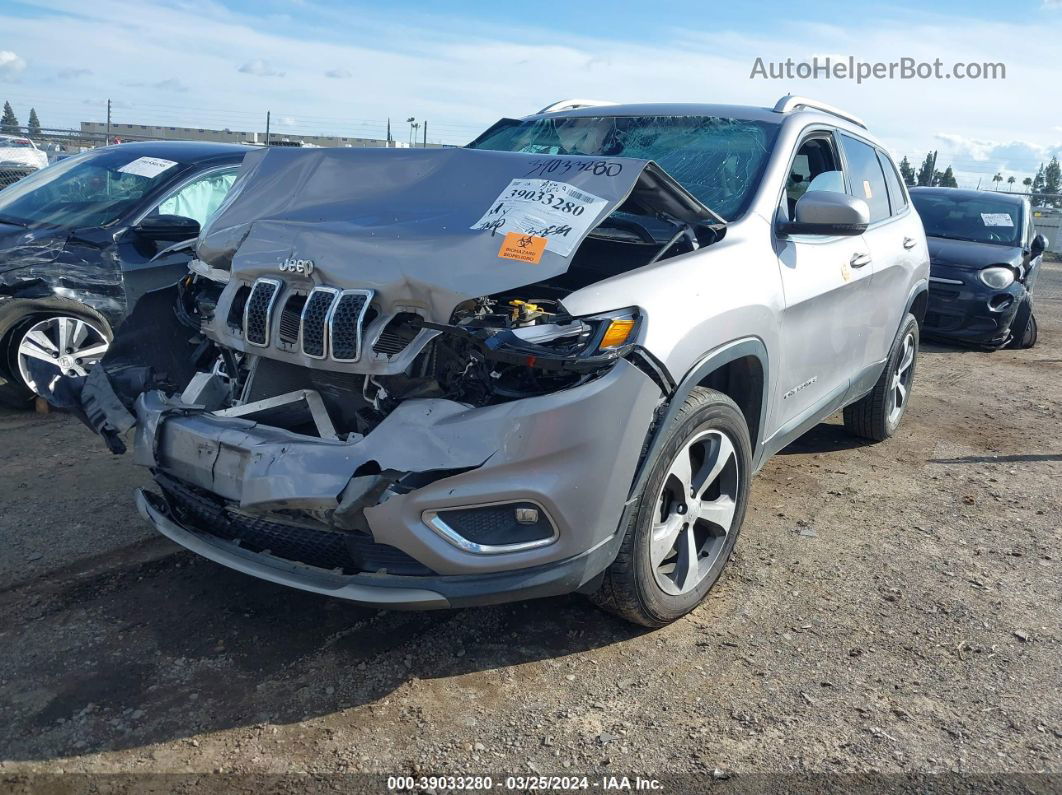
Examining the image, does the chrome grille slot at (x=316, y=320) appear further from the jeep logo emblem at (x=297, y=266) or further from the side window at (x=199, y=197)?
the side window at (x=199, y=197)

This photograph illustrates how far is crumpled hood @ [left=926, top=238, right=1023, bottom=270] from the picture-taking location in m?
9.62

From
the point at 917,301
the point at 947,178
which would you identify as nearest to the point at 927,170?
the point at 947,178

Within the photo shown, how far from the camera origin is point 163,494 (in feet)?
10.5

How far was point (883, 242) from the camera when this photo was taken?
4.90 meters

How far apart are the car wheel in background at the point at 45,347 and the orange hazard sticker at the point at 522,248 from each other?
3.70 meters

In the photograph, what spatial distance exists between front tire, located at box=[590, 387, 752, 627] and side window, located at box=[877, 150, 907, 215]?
270 cm

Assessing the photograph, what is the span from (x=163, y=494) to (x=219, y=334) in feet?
2.00

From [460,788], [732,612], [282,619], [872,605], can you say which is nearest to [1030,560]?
[872,605]

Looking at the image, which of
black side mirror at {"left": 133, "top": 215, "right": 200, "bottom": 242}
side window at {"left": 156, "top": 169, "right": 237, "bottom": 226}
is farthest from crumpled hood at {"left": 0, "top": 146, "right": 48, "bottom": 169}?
black side mirror at {"left": 133, "top": 215, "right": 200, "bottom": 242}

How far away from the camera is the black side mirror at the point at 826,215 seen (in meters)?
3.57

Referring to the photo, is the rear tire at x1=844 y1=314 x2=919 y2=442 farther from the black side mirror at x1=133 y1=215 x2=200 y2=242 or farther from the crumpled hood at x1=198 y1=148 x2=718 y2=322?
the black side mirror at x1=133 y1=215 x2=200 y2=242

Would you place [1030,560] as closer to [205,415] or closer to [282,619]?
[282,619]

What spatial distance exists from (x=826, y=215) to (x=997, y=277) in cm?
707

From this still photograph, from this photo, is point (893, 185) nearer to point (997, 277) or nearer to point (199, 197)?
point (199, 197)
